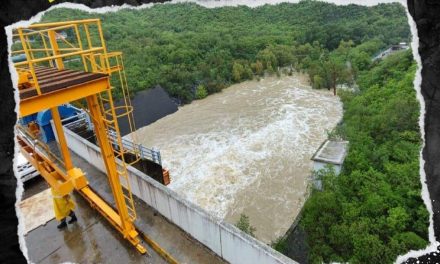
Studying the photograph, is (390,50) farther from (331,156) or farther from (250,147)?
(331,156)

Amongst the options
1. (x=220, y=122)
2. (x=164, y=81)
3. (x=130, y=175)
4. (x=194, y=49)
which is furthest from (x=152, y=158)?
(x=194, y=49)

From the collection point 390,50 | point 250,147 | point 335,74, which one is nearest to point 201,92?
point 250,147

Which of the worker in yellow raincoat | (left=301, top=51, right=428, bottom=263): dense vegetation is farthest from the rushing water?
the worker in yellow raincoat

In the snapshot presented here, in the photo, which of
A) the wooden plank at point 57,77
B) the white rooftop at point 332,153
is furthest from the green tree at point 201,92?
the wooden plank at point 57,77

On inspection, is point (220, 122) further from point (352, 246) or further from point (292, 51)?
point (292, 51)

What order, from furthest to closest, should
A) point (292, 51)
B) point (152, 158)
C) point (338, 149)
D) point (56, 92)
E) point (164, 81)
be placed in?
point (292, 51) → point (164, 81) → point (338, 149) → point (152, 158) → point (56, 92)

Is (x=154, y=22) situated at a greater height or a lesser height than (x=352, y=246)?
greater
